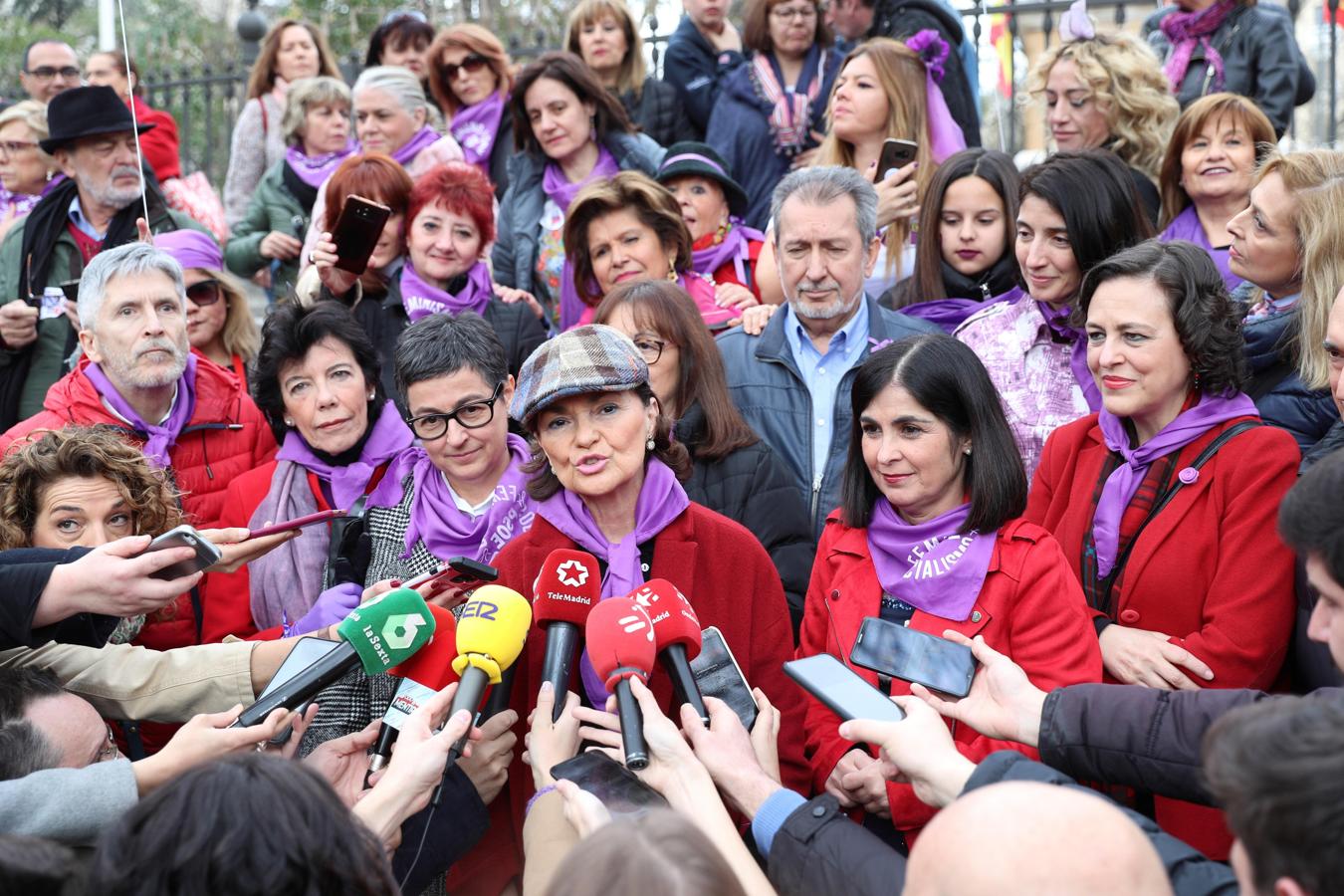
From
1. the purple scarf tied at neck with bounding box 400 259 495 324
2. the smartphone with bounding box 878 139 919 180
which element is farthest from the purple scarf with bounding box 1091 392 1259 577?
the purple scarf tied at neck with bounding box 400 259 495 324

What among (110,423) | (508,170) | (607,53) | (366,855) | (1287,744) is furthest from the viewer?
(607,53)

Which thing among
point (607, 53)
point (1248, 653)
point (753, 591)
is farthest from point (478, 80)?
point (1248, 653)

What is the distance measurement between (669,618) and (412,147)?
17.1 feet

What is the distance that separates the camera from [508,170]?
746 centimetres

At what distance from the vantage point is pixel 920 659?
323 cm

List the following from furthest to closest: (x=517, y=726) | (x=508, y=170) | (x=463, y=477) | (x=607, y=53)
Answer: (x=607, y=53) → (x=508, y=170) → (x=463, y=477) → (x=517, y=726)

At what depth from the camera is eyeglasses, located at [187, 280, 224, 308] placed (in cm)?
659

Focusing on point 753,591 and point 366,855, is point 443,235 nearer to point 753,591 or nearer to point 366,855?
point 753,591

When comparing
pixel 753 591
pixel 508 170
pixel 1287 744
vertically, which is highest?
pixel 508 170

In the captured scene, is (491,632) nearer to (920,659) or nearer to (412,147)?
(920,659)

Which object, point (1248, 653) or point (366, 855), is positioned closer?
point (366, 855)

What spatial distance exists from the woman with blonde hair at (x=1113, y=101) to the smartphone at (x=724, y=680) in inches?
148

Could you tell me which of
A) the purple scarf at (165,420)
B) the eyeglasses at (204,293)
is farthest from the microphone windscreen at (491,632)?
the eyeglasses at (204,293)

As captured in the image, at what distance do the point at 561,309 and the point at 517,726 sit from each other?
2.79 m
